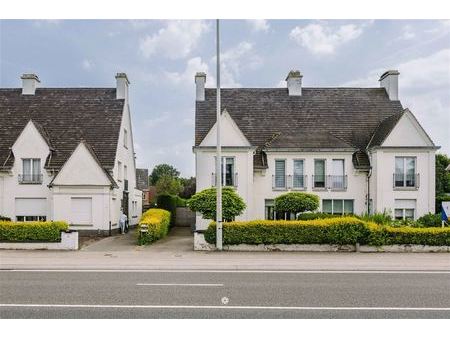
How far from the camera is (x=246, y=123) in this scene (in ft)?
102

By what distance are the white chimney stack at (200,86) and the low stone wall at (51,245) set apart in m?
15.3

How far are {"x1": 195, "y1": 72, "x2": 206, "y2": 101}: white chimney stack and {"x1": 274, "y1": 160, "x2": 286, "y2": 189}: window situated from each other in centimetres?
766

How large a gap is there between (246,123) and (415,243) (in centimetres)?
1508

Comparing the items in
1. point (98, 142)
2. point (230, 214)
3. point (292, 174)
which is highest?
point (98, 142)

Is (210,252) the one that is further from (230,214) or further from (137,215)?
(137,215)

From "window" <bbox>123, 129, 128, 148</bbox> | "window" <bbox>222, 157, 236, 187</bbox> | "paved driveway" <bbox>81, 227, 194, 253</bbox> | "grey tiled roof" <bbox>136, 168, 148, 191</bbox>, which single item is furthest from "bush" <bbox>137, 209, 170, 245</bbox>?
"grey tiled roof" <bbox>136, 168, 148, 191</bbox>

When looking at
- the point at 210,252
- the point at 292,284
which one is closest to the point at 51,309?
the point at 292,284

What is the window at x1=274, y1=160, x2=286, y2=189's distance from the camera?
28969mm

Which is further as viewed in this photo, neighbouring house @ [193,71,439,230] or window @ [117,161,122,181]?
window @ [117,161,122,181]

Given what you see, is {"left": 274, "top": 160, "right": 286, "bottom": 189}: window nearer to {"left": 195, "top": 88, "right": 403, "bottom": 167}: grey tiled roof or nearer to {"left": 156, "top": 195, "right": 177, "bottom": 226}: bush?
{"left": 195, "top": 88, "right": 403, "bottom": 167}: grey tiled roof

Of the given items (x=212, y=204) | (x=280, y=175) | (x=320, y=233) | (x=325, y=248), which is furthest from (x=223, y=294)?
(x=280, y=175)

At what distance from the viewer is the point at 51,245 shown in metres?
20.0

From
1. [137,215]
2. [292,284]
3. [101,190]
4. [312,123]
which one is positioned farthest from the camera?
[137,215]

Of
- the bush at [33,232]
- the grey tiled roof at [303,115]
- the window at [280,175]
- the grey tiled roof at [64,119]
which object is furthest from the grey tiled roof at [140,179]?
the bush at [33,232]
